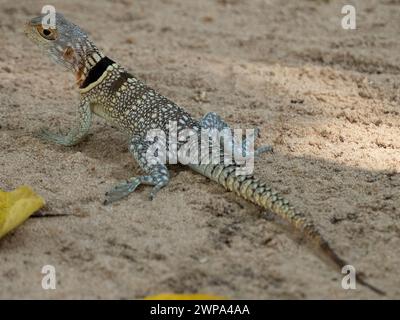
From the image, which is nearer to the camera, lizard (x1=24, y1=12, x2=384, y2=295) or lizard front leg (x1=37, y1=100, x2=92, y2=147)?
lizard (x1=24, y1=12, x2=384, y2=295)

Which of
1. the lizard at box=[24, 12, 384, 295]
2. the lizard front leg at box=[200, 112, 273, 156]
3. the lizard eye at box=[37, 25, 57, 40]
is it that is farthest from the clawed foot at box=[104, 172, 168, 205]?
the lizard eye at box=[37, 25, 57, 40]

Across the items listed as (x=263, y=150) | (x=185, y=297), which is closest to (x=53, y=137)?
(x=263, y=150)

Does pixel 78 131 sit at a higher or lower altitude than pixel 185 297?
higher

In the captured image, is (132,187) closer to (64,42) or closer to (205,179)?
(205,179)

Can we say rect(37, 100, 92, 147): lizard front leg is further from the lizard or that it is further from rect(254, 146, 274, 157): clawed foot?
rect(254, 146, 274, 157): clawed foot

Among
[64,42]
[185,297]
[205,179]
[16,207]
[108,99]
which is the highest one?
[64,42]
